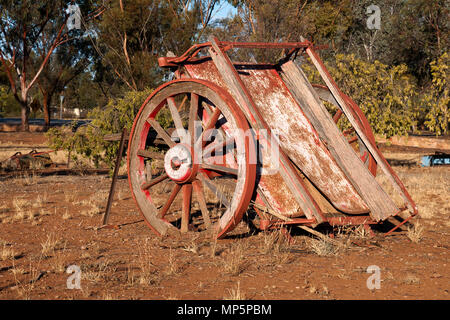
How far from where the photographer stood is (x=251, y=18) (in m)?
24.8

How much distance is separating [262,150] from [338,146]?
47.7 inches

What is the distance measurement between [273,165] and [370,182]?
1.30 m

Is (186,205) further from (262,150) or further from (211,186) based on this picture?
(262,150)

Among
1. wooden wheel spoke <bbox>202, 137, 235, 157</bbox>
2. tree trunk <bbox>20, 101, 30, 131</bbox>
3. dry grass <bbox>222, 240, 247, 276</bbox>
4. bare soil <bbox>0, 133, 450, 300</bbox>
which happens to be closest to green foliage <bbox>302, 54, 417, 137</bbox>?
bare soil <bbox>0, 133, 450, 300</bbox>

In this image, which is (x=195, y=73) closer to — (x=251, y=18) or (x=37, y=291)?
(x=37, y=291)

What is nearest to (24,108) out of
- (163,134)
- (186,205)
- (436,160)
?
(436,160)

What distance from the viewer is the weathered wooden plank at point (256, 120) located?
4.89 metres

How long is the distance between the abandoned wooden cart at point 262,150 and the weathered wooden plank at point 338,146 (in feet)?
0.04

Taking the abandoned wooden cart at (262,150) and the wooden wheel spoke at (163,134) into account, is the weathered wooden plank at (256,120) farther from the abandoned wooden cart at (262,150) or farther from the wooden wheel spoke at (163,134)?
the wooden wheel spoke at (163,134)

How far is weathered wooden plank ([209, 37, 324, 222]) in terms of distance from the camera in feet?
16.1

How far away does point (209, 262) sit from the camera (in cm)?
498

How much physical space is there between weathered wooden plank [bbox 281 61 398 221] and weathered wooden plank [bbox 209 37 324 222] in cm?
90

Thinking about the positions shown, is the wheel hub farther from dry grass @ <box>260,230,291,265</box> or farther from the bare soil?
dry grass @ <box>260,230,291,265</box>
